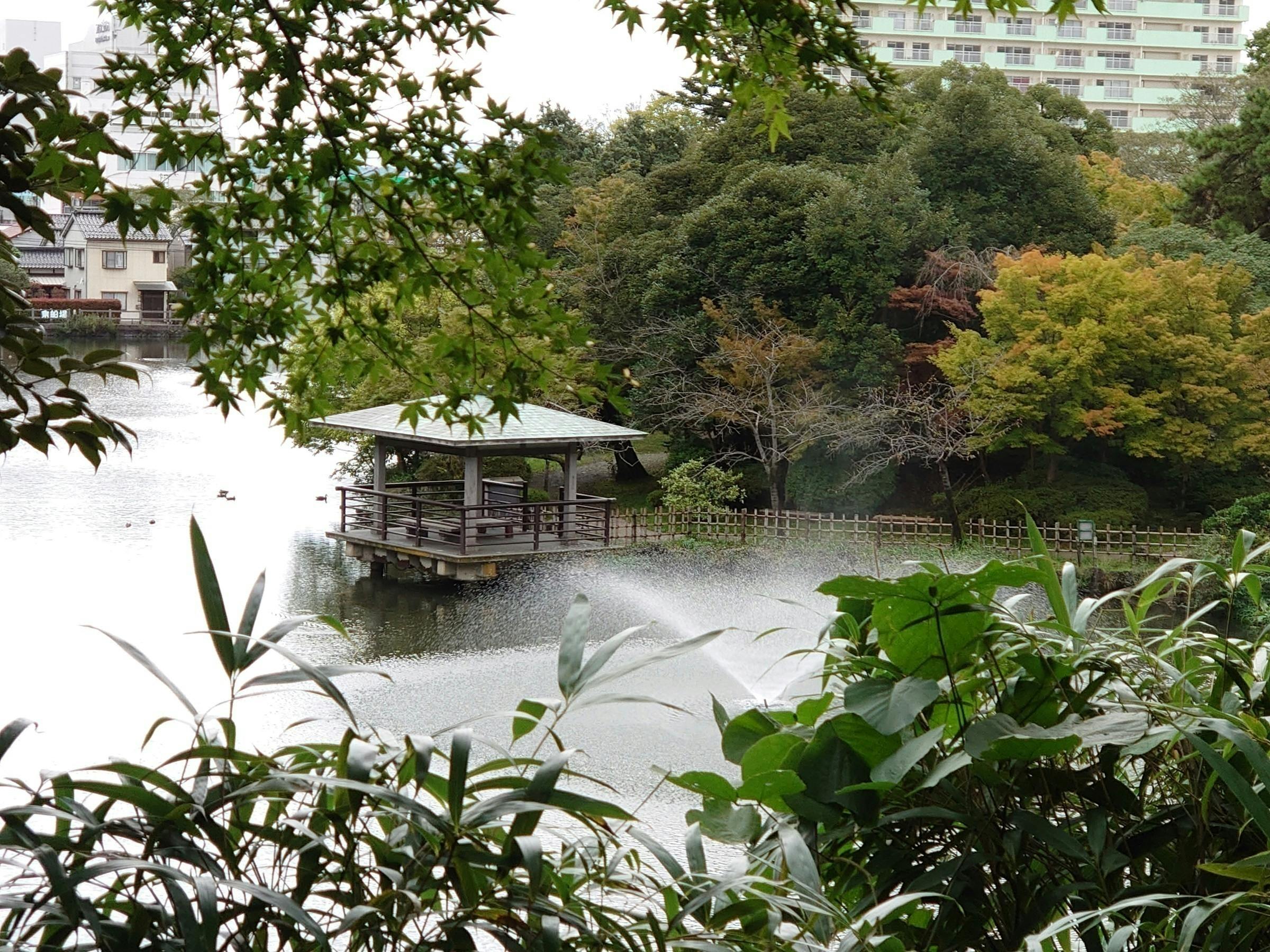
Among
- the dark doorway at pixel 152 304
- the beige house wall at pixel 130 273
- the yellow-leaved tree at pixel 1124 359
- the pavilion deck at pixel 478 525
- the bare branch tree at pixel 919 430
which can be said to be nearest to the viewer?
the pavilion deck at pixel 478 525

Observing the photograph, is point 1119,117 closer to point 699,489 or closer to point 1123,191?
point 1123,191

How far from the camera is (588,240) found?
1642 cm

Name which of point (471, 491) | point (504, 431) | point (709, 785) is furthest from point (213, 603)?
point (471, 491)

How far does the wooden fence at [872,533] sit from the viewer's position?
13484 millimetres

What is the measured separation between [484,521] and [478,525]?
0.19 metres

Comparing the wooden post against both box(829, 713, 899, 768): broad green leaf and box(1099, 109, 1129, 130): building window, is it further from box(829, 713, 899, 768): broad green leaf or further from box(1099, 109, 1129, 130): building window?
box(1099, 109, 1129, 130): building window

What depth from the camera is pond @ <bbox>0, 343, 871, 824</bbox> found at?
363 inches

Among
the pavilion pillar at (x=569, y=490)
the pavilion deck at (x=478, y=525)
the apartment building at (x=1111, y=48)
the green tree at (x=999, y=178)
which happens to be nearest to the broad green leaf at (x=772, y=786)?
the pavilion deck at (x=478, y=525)

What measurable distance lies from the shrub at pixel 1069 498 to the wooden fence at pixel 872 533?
→ 0.39 feet

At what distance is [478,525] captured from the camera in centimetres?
1301

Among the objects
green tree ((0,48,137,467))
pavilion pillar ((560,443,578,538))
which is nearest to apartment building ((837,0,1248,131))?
pavilion pillar ((560,443,578,538))

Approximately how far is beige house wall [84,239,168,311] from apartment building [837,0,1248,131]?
2125cm

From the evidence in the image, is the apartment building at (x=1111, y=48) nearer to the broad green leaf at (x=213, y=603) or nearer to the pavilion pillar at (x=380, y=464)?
the pavilion pillar at (x=380, y=464)

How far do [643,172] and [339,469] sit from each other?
610 centimetres
